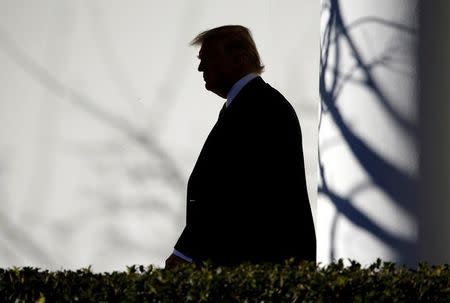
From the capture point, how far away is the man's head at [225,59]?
5129 millimetres

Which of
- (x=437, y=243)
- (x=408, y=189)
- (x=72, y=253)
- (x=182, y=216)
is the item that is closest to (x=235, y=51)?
(x=408, y=189)

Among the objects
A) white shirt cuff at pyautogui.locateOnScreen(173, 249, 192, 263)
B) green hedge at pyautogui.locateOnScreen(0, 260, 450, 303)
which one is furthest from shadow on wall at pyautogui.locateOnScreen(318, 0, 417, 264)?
green hedge at pyautogui.locateOnScreen(0, 260, 450, 303)

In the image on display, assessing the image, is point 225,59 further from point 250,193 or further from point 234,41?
point 250,193

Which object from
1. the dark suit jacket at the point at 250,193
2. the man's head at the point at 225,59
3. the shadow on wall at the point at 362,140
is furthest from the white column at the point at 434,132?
the man's head at the point at 225,59

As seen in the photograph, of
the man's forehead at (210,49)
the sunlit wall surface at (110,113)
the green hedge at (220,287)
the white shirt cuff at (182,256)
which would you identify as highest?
the sunlit wall surface at (110,113)

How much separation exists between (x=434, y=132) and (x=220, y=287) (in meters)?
2.31

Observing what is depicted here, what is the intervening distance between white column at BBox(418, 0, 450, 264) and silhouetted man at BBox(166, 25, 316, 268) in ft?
2.88

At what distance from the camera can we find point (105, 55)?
7887 mm

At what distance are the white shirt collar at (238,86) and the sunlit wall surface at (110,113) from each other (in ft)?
7.53

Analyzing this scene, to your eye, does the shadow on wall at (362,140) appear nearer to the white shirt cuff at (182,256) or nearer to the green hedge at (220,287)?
the white shirt cuff at (182,256)

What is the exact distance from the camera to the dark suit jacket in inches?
185

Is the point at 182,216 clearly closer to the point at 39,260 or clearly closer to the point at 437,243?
the point at 39,260

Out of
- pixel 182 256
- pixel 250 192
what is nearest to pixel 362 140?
pixel 250 192

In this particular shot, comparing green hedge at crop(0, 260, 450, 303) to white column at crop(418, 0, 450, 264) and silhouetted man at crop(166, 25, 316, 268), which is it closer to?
silhouetted man at crop(166, 25, 316, 268)
